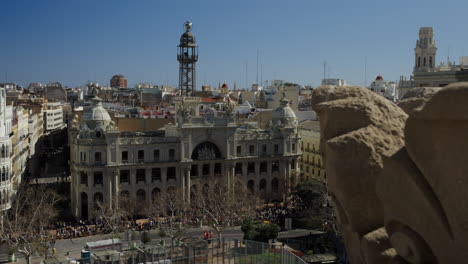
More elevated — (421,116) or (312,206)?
(421,116)

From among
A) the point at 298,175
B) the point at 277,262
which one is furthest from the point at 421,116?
the point at 298,175

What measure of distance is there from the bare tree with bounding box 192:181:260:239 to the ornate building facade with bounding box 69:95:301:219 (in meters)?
5.49

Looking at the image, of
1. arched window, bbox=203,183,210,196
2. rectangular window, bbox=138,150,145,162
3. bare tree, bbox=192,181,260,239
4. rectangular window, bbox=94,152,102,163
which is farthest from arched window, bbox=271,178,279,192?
rectangular window, bbox=94,152,102,163

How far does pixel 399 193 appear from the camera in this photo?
41.5 feet

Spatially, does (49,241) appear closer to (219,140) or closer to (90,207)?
(90,207)

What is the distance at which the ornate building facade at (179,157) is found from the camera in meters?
63.4

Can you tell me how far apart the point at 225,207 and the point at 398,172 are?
43.4 m

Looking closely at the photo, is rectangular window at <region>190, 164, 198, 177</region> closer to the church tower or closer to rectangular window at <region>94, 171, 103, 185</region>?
rectangular window at <region>94, 171, 103, 185</region>

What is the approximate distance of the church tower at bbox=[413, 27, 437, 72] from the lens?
9044cm

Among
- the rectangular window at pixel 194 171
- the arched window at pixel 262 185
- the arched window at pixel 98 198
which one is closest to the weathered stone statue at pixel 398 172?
the arched window at pixel 98 198

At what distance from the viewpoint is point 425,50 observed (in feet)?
297

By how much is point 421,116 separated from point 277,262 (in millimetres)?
26486

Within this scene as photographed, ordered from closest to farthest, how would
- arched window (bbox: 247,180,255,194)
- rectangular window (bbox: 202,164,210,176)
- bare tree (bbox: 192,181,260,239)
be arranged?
bare tree (bbox: 192,181,260,239) < rectangular window (bbox: 202,164,210,176) < arched window (bbox: 247,180,255,194)

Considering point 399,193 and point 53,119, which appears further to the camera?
point 53,119
